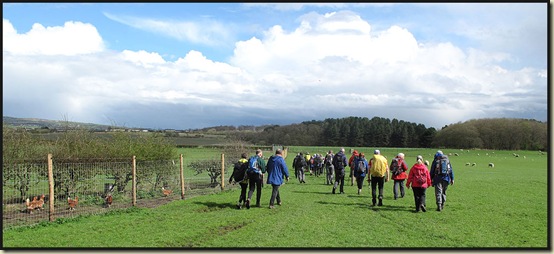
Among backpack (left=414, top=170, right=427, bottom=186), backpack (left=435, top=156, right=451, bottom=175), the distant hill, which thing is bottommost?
backpack (left=414, top=170, right=427, bottom=186)

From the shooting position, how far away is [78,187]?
14562mm

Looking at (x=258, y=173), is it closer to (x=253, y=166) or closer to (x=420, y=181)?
(x=253, y=166)

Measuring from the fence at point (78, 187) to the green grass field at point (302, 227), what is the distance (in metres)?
1.19

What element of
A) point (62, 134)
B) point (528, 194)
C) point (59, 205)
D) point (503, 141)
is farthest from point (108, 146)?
point (503, 141)

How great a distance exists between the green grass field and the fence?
1.19 m

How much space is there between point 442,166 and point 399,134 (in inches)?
3705

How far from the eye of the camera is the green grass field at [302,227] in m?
8.75

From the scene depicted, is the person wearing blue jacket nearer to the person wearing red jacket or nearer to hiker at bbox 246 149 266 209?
hiker at bbox 246 149 266 209

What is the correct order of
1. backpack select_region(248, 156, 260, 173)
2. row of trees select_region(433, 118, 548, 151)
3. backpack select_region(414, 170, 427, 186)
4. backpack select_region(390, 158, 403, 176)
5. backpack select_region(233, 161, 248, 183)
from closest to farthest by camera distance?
backpack select_region(414, 170, 427, 186)
backpack select_region(248, 156, 260, 173)
backpack select_region(233, 161, 248, 183)
backpack select_region(390, 158, 403, 176)
row of trees select_region(433, 118, 548, 151)

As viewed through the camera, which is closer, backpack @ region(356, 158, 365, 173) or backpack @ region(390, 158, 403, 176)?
backpack @ region(390, 158, 403, 176)

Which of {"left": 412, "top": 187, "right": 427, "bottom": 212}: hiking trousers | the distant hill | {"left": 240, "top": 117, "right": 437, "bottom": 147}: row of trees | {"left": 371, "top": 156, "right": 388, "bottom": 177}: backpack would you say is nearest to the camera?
{"left": 412, "top": 187, "right": 427, "bottom": 212}: hiking trousers

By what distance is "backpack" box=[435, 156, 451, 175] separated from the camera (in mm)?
13031

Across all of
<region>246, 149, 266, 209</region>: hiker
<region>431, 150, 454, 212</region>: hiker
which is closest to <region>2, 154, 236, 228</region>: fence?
<region>246, 149, 266, 209</region>: hiker

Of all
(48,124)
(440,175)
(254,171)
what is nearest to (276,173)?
(254,171)
